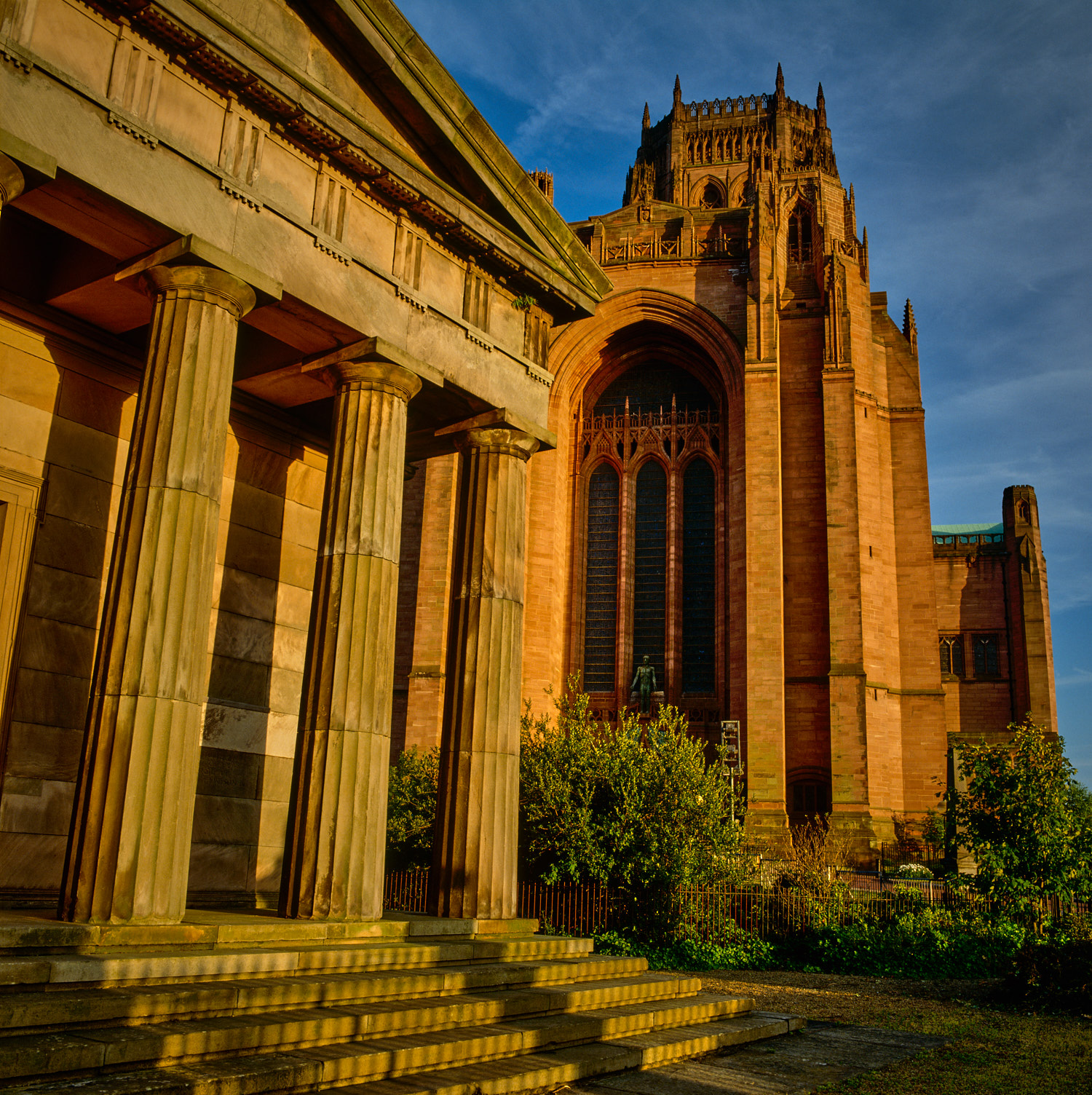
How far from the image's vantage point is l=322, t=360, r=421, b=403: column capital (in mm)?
10797

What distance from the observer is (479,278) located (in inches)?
496

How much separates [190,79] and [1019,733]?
54.7 feet

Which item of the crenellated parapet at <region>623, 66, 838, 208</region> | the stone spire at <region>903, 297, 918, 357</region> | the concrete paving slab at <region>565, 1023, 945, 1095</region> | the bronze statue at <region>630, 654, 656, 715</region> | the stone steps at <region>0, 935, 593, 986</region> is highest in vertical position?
the crenellated parapet at <region>623, 66, 838, 208</region>

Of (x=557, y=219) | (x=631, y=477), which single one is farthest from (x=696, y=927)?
(x=631, y=477)

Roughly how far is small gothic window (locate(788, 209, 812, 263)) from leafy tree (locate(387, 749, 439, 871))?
2302 centimetres

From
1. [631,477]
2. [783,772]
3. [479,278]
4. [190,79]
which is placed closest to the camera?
[190,79]

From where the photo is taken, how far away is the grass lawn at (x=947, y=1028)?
8.66m

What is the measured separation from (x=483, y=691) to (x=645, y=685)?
2073 centimetres

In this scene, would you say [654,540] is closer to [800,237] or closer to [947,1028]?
[800,237]

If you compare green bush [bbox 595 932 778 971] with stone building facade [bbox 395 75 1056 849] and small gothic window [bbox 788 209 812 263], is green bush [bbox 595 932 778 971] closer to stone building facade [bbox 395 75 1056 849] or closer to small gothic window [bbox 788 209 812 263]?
stone building facade [bbox 395 75 1056 849]

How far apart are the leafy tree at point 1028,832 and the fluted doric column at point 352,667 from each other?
11859 mm

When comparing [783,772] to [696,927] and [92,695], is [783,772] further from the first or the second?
[92,695]

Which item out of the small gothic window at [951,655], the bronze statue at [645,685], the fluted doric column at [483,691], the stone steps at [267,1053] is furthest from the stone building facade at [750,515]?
the stone steps at [267,1053]

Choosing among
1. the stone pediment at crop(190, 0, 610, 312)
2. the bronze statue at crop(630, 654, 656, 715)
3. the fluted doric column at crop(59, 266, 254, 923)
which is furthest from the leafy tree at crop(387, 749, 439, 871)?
the fluted doric column at crop(59, 266, 254, 923)
